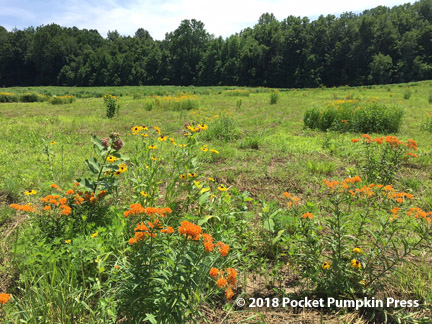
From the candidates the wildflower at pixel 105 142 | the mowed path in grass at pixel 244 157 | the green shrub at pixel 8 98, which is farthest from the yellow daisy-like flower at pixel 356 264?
the green shrub at pixel 8 98

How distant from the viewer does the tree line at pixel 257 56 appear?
46.2 m

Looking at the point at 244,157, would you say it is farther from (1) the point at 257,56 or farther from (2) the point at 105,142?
(1) the point at 257,56

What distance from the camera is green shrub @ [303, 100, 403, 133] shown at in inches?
259

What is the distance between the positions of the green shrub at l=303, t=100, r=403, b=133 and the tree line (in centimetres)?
4427

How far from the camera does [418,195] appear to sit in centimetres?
324

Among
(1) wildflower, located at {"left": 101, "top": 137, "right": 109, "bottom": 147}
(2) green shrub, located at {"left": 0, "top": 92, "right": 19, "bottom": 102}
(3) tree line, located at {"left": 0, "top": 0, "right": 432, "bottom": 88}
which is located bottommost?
(1) wildflower, located at {"left": 101, "top": 137, "right": 109, "bottom": 147}

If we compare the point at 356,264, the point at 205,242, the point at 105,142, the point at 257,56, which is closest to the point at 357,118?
the point at 356,264

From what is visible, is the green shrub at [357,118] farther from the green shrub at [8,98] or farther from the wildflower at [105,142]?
the green shrub at [8,98]

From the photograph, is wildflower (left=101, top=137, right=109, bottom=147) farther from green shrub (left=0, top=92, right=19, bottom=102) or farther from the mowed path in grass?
green shrub (left=0, top=92, right=19, bottom=102)

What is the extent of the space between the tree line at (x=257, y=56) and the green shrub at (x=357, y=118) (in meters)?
44.3

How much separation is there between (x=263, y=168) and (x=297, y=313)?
2594 millimetres

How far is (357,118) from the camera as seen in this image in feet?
22.3

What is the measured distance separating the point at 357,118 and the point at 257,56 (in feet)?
168

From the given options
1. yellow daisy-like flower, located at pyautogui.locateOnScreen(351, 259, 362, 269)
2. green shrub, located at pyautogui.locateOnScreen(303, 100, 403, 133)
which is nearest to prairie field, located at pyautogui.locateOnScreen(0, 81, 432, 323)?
yellow daisy-like flower, located at pyautogui.locateOnScreen(351, 259, 362, 269)
